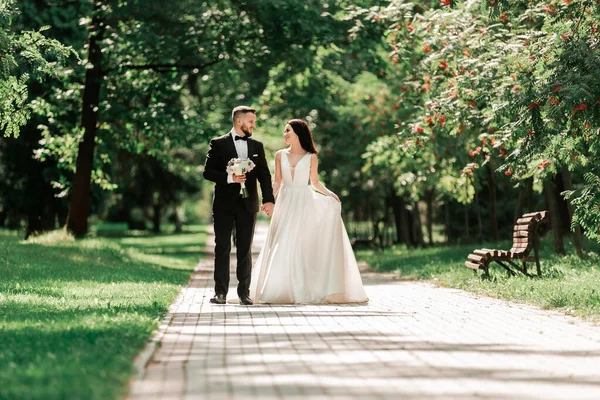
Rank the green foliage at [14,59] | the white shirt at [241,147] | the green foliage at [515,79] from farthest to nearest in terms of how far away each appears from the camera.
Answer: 1. the green foliage at [14,59]
2. the white shirt at [241,147]
3. the green foliage at [515,79]

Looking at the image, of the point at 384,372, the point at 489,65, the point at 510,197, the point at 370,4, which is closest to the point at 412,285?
the point at 489,65

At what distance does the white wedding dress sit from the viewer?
1409 centimetres

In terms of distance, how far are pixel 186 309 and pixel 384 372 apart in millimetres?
5839

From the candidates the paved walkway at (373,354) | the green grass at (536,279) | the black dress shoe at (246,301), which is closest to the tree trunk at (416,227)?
the green grass at (536,279)

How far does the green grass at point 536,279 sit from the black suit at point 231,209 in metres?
3.54

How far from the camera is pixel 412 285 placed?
18438 millimetres

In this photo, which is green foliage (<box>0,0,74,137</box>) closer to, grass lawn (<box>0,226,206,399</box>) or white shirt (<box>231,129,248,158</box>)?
grass lawn (<box>0,226,206,399</box>)

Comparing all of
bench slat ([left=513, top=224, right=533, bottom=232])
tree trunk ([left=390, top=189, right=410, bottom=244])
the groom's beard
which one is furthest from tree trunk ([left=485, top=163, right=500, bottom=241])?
the groom's beard

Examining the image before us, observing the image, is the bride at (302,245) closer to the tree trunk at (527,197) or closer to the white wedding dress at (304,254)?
the white wedding dress at (304,254)

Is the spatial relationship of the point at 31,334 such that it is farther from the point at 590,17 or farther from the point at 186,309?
the point at 590,17

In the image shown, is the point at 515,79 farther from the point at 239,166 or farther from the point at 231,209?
the point at 231,209

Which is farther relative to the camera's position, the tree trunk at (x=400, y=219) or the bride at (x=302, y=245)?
the tree trunk at (x=400, y=219)

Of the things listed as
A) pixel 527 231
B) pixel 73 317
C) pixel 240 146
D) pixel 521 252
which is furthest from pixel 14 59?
pixel 527 231

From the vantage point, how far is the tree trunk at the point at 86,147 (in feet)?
93.0
